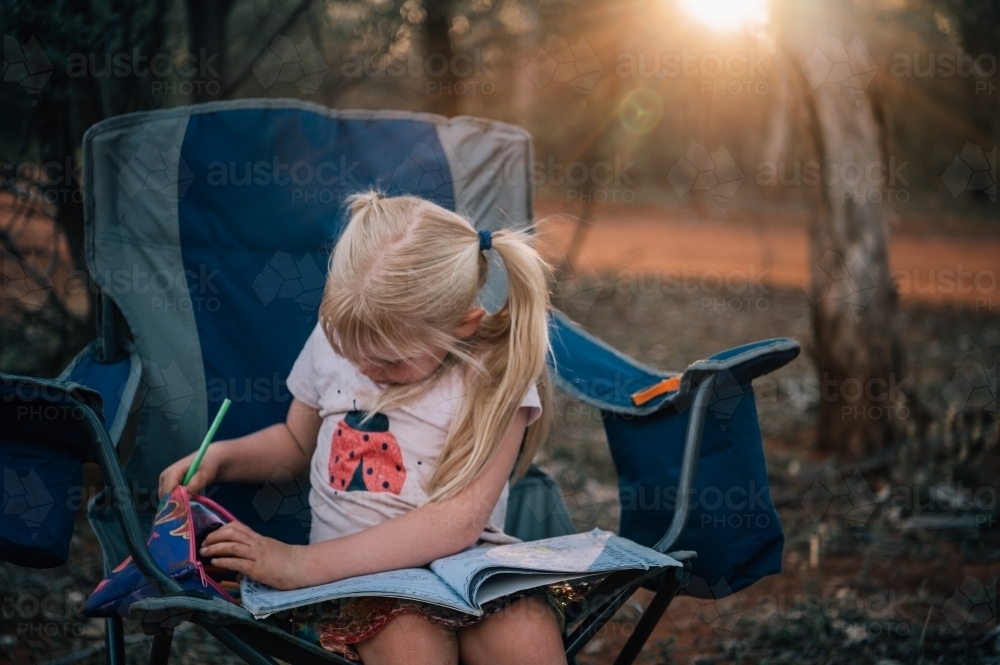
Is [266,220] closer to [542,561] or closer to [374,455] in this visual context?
[374,455]

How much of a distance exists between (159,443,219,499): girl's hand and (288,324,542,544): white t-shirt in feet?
0.57

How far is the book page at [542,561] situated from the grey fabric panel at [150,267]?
63 cm

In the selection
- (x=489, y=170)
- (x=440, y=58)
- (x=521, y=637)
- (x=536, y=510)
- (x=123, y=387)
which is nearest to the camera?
(x=521, y=637)

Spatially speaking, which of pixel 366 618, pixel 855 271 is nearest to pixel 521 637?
pixel 366 618

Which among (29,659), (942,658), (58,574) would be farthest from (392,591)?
(58,574)

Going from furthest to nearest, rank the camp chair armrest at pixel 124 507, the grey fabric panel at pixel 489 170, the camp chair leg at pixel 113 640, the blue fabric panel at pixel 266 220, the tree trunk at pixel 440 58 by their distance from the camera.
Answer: the tree trunk at pixel 440 58 → the grey fabric panel at pixel 489 170 → the blue fabric panel at pixel 266 220 → the camp chair leg at pixel 113 640 → the camp chair armrest at pixel 124 507

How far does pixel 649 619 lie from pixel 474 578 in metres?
0.37

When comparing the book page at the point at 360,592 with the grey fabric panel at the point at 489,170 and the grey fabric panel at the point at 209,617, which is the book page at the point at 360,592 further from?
the grey fabric panel at the point at 489,170

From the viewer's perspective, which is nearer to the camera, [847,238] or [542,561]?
[542,561]

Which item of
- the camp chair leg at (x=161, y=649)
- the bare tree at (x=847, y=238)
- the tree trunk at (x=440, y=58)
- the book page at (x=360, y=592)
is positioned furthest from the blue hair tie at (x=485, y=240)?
the bare tree at (x=847, y=238)

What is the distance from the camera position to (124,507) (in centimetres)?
126

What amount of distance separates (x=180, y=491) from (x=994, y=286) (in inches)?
281

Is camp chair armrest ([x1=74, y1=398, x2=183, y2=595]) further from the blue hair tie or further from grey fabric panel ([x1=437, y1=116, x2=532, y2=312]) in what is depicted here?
grey fabric panel ([x1=437, y1=116, x2=532, y2=312])

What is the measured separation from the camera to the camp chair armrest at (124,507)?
4.10ft
